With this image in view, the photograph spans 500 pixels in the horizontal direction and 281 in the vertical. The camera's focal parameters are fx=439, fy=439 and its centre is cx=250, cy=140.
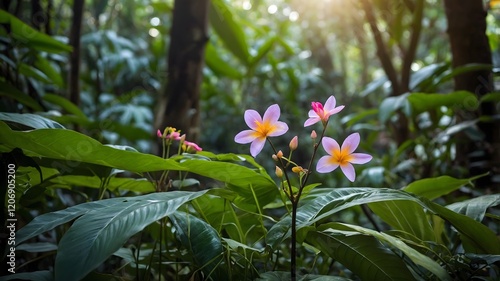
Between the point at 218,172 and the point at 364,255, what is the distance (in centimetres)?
→ 24

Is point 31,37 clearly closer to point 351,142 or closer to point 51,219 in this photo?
point 51,219

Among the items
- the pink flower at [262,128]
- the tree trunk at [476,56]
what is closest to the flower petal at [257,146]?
the pink flower at [262,128]

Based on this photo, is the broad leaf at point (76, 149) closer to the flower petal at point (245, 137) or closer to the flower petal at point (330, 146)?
the flower petal at point (245, 137)

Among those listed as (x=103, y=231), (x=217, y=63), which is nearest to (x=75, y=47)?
(x=217, y=63)

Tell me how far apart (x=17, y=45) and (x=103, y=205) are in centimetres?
81

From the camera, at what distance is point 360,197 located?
2.07 feet

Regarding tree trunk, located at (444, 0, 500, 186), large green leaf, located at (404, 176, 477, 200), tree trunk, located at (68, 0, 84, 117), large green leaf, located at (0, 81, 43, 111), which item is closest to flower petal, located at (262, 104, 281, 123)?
large green leaf, located at (404, 176, 477, 200)

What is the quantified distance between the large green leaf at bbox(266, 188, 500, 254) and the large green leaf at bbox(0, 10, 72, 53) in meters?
0.80

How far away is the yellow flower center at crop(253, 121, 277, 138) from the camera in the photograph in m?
0.65

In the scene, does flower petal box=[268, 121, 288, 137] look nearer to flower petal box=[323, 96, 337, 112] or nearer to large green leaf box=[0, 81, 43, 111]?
flower petal box=[323, 96, 337, 112]

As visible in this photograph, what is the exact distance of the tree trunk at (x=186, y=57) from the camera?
1373 millimetres

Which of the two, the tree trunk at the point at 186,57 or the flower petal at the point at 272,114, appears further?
the tree trunk at the point at 186,57

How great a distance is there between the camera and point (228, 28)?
83.4 inches

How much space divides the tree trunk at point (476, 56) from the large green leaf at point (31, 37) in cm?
110
